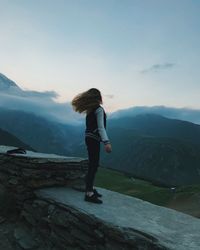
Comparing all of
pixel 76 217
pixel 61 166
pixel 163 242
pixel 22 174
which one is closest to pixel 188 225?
pixel 163 242

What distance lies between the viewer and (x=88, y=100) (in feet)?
37.7

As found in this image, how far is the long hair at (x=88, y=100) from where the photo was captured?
451 inches

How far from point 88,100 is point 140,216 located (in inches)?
152

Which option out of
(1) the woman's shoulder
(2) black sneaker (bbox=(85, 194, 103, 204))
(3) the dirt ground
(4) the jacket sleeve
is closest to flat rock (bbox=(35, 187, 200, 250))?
(2) black sneaker (bbox=(85, 194, 103, 204))

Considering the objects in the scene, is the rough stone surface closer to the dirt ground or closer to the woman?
the woman

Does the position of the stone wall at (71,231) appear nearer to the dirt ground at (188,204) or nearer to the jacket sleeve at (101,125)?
the jacket sleeve at (101,125)

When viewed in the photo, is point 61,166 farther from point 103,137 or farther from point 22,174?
point 103,137

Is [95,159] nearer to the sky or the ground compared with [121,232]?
nearer to the sky

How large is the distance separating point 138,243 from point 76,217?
7.80 ft

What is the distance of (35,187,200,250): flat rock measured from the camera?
839 centimetres

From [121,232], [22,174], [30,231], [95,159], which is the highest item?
[95,159]

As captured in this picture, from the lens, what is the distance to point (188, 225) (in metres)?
9.75

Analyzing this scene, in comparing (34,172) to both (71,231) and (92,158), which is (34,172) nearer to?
(92,158)

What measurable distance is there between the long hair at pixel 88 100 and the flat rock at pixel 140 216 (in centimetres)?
280
